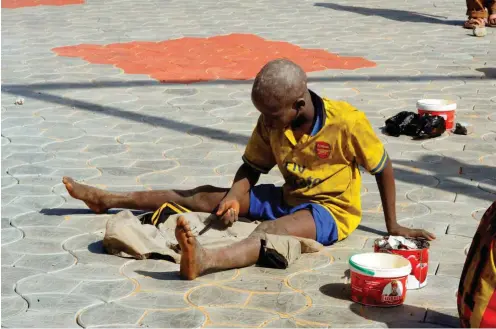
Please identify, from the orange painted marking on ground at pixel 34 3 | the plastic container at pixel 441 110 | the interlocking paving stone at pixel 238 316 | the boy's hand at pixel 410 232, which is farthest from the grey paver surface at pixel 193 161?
the orange painted marking on ground at pixel 34 3

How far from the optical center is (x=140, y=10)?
47.2 ft

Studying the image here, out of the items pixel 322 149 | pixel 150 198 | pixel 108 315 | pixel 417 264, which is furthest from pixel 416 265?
pixel 150 198

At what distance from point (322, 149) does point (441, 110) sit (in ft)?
8.68

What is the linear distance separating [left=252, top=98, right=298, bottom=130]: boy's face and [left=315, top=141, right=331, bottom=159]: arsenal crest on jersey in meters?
0.22

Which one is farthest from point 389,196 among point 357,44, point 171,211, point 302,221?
point 357,44

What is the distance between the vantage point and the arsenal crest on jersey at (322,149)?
Result: 4508 millimetres

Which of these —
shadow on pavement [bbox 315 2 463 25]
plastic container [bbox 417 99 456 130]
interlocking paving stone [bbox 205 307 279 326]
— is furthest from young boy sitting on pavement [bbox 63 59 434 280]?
shadow on pavement [bbox 315 2 463 25]

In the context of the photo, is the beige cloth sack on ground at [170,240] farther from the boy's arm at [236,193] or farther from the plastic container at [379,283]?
the plastic container at [379,283]

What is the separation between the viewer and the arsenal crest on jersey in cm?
451

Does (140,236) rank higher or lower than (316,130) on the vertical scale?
lower

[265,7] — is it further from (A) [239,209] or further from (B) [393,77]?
(A) [239,209]

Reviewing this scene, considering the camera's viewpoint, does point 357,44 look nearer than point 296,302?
No

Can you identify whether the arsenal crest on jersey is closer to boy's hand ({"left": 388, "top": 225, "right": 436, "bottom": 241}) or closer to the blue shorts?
the blue shorts

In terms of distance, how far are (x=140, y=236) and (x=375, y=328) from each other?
1.35m
